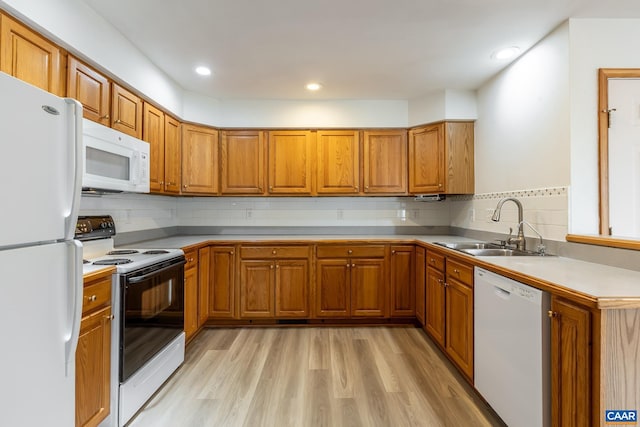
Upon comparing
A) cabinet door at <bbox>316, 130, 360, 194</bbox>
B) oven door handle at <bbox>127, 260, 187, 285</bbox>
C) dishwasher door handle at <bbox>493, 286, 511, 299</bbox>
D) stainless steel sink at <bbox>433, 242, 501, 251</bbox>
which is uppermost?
cabinet door at <bbox>316, 130, 360, 194</bbox>

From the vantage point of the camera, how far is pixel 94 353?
153cm

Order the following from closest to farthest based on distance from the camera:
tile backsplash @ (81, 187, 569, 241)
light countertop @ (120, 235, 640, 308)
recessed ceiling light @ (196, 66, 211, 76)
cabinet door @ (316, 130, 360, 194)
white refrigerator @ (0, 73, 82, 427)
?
white refrigerator @ (0, 73, 82, 427)
light countertop @ (120, 235, 640, 308)
recessed ceiling light @ (196, 66, 211, 76)
cabinet door @ (316, 130, 360, 194)
tile backsplash @ (81, 187, 569, 241)

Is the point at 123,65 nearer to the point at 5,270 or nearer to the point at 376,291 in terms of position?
the point at 5,270

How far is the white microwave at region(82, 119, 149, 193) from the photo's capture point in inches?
71.0

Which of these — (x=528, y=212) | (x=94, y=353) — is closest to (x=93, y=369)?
(x=94, y=353)

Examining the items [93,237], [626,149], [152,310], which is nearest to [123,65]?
[93,237]

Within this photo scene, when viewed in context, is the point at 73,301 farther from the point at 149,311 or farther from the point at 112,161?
the point at 112,161

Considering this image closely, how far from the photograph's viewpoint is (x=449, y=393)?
2.03 metres

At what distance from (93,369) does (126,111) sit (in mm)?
1751

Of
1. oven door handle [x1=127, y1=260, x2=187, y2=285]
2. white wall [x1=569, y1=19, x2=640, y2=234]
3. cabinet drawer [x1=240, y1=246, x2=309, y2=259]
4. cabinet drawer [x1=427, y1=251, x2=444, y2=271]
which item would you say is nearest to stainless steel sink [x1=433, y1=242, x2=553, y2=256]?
cabinet drawer [x1=427, y1=251, x2=444, y2=271]

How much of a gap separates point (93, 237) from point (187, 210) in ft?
5.10

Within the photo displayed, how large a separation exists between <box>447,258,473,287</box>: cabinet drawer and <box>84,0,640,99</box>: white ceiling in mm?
1598

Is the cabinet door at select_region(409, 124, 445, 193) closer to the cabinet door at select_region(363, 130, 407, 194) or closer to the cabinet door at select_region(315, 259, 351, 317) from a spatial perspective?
the cabinet door at select_region(363, 130, 407, 194)

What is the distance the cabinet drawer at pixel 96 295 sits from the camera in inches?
57.6
